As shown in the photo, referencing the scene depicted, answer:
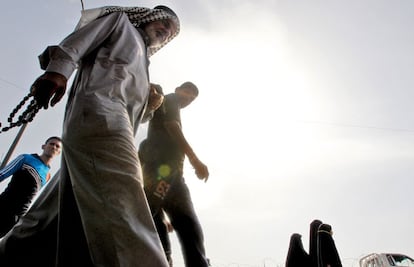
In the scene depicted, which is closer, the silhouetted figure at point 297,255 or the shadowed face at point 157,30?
the shadowed face at point 157,30

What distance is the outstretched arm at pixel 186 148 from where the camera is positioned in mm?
3084

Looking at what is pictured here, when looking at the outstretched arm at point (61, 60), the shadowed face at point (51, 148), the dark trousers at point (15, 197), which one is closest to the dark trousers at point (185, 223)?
the outstretched arm at point (61, 60)

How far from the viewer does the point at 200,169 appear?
122 inches

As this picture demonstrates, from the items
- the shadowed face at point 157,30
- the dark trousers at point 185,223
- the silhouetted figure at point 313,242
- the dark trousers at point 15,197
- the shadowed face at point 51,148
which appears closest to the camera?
the shadowed face at point 157,30

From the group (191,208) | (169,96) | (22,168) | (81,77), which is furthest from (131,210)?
(22,168)

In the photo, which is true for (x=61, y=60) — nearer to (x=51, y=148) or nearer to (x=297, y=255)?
(x=297, y=255)

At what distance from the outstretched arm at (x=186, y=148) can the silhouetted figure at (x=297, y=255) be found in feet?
3.89

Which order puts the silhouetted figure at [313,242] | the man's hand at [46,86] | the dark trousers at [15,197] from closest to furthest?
the man's hand at [46,86] < the silhouetted figure at [313,242] < the dark trousers at [15,197]

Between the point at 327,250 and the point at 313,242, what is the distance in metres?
0.34

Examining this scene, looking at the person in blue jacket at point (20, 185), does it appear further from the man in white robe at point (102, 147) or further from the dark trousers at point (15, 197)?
the man in white robe at point (102, 147)

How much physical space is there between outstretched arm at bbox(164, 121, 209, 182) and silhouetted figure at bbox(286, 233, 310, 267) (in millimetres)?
1187

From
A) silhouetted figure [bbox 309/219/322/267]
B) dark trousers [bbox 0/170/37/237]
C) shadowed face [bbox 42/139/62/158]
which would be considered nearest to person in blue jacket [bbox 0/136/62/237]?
dark trousers [bbox 0/170/37/237]

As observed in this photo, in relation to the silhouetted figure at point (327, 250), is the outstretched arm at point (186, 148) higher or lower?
higher

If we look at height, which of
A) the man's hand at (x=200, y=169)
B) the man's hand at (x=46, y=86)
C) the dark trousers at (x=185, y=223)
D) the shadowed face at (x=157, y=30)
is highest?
the shadowed face at (x=157, y=30)
